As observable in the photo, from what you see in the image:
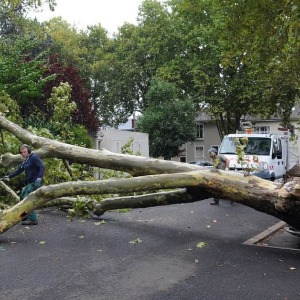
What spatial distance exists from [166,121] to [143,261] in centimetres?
2609

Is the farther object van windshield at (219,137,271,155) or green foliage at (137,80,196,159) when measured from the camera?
green foliage at (137,80,196,159)

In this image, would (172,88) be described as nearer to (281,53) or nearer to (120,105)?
(120,105)

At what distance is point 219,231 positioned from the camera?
28.9ft

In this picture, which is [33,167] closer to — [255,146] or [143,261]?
[143,261]

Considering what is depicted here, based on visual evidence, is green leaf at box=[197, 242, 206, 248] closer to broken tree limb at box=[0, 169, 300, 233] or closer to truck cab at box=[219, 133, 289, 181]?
broken tree limb at box=[0, 169, 300, 233]

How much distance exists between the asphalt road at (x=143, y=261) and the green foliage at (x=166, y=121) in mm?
22422

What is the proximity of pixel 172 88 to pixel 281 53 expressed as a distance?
1898cm

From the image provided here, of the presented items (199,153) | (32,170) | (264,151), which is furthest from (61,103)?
(199,153)

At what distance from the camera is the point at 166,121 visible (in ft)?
106

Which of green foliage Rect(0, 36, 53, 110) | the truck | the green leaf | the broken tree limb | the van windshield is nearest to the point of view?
the broken tree limb

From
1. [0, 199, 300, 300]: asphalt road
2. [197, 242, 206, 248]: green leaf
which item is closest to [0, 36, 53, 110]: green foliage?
[0, 199, 300, 300]: asphalt road

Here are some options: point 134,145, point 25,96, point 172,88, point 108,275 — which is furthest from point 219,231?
point 172,88

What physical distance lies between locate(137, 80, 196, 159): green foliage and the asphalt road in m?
22.4

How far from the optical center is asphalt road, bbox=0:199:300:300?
5.12 metres
